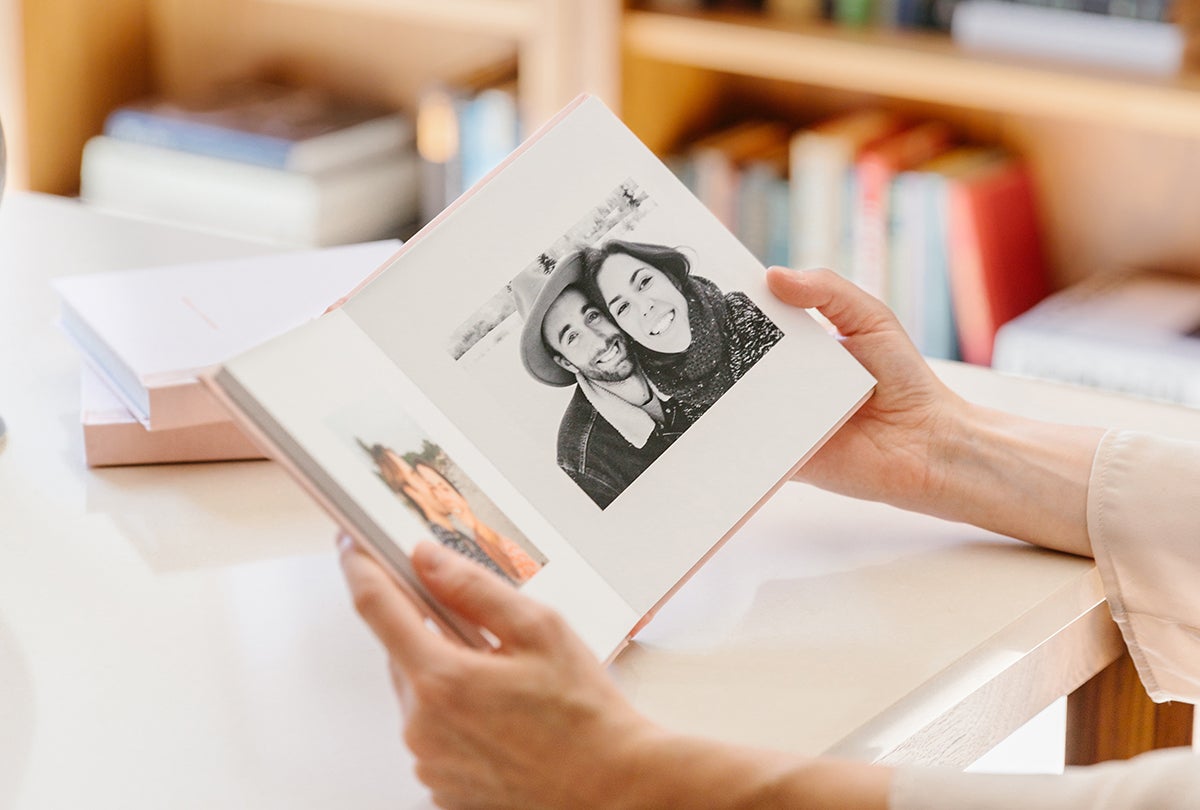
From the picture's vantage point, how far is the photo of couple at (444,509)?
0.69 metres

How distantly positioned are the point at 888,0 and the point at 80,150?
139 centimetres

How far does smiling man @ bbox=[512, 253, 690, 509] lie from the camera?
2.49ft

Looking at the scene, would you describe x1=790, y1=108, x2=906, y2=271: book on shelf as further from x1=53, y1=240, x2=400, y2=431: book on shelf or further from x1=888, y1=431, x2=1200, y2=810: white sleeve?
x1=888, y1=431, x2=1200, y2=810: white sleeve

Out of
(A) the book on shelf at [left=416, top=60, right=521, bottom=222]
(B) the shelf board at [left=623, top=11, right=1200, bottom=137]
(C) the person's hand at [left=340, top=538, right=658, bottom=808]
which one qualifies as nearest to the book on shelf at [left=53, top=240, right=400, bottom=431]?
(C) the person's hand at [left=340, top=538, right=658, bottom=808]

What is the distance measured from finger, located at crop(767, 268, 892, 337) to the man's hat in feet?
0.42

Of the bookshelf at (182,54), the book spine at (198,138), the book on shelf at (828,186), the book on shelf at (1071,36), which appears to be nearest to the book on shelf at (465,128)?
the bookshelf at (182,54)

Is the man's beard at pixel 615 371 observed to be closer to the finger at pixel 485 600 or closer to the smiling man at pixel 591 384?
the smiling man at pixel 591 384

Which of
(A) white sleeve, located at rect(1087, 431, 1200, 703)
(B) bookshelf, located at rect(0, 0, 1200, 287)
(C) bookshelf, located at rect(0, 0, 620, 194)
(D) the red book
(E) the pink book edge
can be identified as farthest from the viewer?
(C) bookshelf, located at rect(0, 0, 620, 194)

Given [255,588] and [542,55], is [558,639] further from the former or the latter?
[542,55]

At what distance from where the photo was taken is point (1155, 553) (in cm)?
84

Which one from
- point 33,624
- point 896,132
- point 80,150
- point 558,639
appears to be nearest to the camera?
point 558,639

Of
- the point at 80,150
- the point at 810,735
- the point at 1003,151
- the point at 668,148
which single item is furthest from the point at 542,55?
the point at 810,735

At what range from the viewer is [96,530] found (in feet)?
2.82

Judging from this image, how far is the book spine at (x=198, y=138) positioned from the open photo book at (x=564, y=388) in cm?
147
